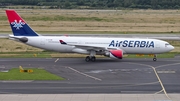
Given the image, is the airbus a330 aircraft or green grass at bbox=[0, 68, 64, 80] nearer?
green grass at bbox=[0, 68, 64, 80]

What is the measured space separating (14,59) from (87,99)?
83.4 feet

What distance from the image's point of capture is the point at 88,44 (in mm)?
52812

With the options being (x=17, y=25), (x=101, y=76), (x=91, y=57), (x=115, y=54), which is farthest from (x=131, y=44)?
(x=17, y=25)

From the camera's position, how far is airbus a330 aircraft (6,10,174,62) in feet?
172

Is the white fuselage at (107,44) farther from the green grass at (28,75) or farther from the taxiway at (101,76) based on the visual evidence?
the green grass at (28,75)

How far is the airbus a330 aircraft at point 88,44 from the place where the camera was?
Answer: 172 ft

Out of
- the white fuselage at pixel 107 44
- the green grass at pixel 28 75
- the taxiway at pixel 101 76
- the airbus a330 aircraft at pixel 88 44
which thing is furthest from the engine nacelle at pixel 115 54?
the green grass at pixel 28 75

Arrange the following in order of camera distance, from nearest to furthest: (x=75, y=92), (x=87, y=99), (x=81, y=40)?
(x=87, y=99) → (x=75, y=92) → (x=81, y=40)

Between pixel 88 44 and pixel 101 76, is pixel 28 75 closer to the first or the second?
pixel 101 76

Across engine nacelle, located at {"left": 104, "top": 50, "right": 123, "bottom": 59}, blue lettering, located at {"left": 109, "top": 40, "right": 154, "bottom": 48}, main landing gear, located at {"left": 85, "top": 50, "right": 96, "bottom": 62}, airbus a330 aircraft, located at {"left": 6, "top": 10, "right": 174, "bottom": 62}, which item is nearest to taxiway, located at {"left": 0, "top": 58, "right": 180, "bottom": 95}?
main landing gear, located at {"left": 85, "top": 50, "right": 96, "bottom": 62}

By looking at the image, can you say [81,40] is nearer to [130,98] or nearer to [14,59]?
[14,59]

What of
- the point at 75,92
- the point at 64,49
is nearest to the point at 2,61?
the point at 64,49

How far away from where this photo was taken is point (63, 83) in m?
38.0

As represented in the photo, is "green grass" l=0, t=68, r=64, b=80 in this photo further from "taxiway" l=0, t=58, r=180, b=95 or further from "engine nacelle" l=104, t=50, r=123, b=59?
"engine nacelle" l=104, t=50, r=123, b=59
